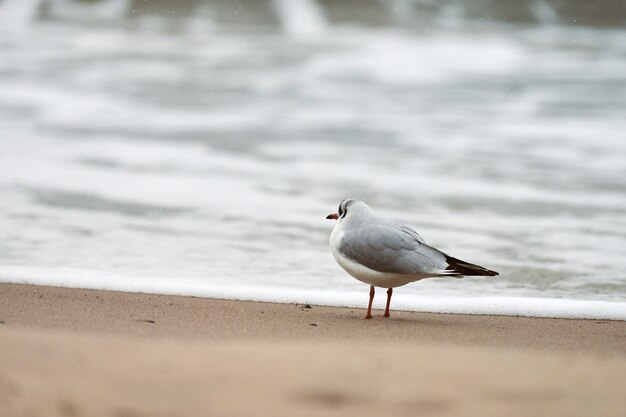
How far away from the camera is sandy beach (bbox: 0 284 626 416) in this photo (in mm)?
2756

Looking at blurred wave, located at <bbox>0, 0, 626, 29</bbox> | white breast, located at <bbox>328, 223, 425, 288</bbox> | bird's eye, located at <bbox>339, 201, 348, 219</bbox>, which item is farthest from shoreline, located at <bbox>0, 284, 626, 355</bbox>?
blurred wave, located at <bbox>0, 0, 626, 29</bbox>

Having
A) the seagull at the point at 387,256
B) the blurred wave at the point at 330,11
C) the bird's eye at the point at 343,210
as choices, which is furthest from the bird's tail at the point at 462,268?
the blurred wave at the point at 330,11

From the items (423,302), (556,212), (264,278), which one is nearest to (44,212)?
(264,278)

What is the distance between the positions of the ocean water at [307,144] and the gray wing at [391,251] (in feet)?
1.37

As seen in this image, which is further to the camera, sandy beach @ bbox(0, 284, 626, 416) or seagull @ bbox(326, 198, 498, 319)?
→ seagull @ bbox(326, 198, 498, 319)

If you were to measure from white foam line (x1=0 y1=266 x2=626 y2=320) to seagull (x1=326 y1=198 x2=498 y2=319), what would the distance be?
0.30 m

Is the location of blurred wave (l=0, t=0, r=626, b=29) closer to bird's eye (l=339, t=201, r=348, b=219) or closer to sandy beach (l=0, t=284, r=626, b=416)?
bird's eye (l=339, t=201, r=348, b=219)

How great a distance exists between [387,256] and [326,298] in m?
0.54

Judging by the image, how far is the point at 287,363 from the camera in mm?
3113

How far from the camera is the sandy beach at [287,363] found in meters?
2.76

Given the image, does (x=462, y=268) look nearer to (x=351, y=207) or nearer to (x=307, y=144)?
(x=351, y=207)

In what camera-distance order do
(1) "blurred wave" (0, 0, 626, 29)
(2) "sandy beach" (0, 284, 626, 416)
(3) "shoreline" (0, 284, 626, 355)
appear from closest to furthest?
(2) "sandy beach" (0, 284, 626, 416), (3) "shoreline" (0, 284, 626, 355), (1) "blurred wave" (0, 0, 626, 29)

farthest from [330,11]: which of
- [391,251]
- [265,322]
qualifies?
[265,322]

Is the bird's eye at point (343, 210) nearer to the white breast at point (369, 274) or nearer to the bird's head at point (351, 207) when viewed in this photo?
the bird's head at point (351, 207)
